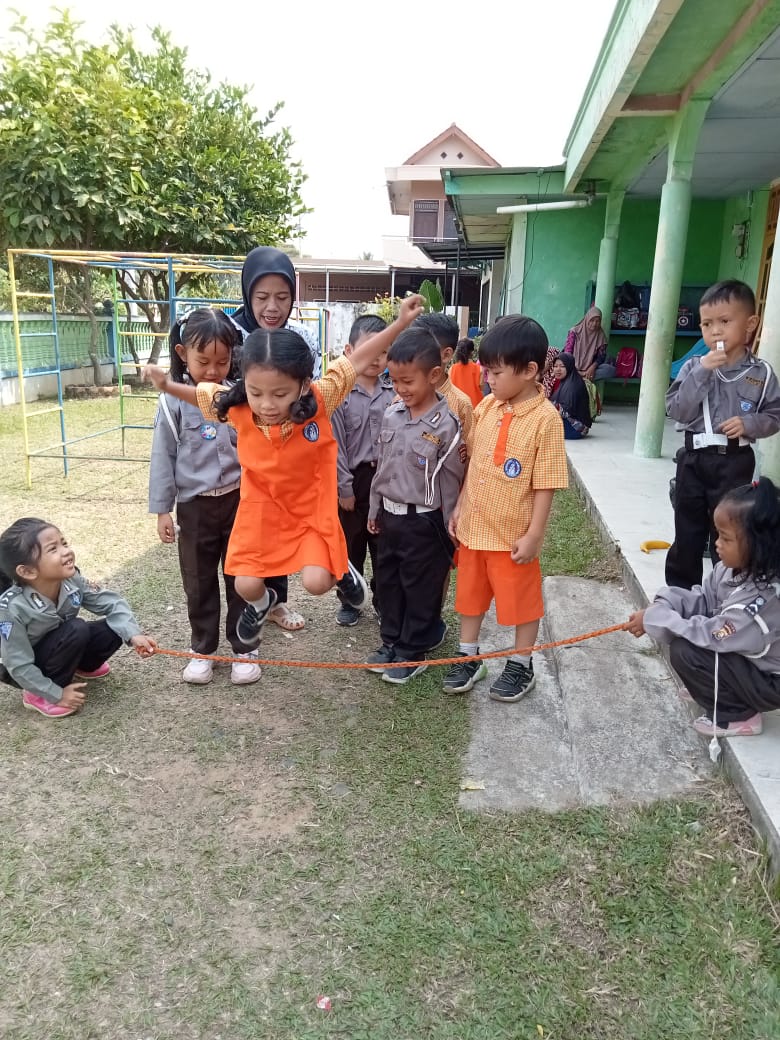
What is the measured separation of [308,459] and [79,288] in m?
15.4

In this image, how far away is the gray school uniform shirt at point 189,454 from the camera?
3.10 metres

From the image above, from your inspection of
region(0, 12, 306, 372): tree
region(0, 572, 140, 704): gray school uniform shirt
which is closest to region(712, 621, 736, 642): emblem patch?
region(0, 572, 140, 704): gray school uniform shirt

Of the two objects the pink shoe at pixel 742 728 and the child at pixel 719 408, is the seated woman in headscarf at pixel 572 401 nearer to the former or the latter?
the child at pixel 719 408

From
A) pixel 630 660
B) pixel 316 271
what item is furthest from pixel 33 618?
pixel 316 271

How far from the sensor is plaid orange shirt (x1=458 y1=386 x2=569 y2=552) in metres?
2.73

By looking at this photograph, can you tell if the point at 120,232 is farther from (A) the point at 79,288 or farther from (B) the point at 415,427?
(B) the point at 415,427

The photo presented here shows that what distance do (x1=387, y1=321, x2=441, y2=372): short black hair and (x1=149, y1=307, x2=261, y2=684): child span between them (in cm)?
63

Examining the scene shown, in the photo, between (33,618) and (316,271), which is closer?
(33,618)

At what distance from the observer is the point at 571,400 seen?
779cm

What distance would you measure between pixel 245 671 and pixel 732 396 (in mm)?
2197

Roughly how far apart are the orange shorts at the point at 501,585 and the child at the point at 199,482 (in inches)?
35.8

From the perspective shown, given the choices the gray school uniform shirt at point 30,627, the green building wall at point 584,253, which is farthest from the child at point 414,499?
the green building wall at point 584,253

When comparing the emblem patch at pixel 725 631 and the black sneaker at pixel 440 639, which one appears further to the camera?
the black sneaker at pixel 440 639

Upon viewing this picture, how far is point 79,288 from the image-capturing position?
16234mm
